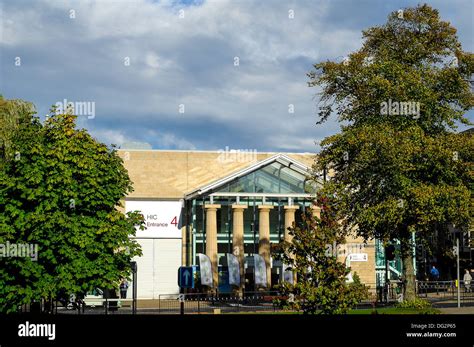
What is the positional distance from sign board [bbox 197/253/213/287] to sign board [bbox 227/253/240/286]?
1.41 m

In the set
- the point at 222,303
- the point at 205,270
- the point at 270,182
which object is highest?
the point at 270,182

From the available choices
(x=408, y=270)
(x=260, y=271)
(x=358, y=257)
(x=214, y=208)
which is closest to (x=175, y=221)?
(x=214, y=208)

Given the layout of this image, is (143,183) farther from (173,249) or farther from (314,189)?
(314,189)

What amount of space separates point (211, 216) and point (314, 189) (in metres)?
7.98

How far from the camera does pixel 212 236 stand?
5809 cm

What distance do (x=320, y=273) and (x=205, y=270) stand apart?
A: 79.5 feet

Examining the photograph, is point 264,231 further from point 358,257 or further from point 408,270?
point 408,270

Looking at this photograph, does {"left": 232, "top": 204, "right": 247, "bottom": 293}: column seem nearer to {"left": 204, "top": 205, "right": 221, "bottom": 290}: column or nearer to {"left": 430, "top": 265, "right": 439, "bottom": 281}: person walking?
{"left": 204, "top": 205, "right": 221, "bottom": 290}: column

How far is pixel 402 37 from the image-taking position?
42.9 metres

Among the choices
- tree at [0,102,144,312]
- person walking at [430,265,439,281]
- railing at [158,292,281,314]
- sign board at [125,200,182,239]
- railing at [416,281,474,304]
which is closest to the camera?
tree at [0,102,144,312]

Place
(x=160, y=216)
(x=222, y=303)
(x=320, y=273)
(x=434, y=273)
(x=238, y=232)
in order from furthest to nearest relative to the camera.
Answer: (x=434, y=273)
(x=160, y=216)
(x=238, y=232)
(x=222, y=303)
(x=320, y=273)

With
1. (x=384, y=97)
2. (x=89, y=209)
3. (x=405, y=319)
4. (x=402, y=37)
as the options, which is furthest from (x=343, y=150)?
(x=405, y=319)

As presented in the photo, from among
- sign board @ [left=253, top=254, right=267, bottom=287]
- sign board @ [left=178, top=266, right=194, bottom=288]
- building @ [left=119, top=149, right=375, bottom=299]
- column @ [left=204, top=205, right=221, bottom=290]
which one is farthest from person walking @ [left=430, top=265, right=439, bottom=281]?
sign board @ [left=178, top=266, right=194, bottom=288]

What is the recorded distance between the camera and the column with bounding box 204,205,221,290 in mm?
57406
